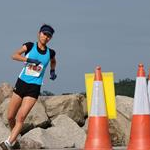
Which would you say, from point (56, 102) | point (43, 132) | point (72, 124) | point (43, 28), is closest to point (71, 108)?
point (56, 102)

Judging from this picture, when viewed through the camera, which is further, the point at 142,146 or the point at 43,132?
the point at 43,132

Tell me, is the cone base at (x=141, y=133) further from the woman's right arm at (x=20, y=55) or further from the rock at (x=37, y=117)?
the rock at (x=37, y=117)

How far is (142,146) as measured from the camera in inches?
312

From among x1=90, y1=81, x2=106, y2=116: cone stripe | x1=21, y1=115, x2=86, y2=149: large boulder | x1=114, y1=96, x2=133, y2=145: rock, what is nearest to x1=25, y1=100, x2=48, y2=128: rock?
x1=21, y1=115, x2=86, y2=149: large boulder

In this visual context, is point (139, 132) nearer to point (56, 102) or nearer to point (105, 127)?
point (105, 127)

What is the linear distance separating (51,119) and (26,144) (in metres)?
3.78

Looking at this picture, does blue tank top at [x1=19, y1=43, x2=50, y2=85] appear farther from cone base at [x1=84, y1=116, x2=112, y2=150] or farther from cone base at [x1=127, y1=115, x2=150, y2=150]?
cone base at [x1=127, y1=115, x2=150, y2=150]

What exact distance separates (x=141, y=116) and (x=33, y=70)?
1.58 metres

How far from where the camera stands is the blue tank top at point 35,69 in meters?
8.68

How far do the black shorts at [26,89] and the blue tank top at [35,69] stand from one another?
0.17 feet

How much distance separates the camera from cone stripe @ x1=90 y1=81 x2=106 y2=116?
26.1 feet

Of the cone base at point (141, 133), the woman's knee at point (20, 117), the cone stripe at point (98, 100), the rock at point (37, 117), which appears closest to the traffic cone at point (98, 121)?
the cone stripe at point (98, 100)

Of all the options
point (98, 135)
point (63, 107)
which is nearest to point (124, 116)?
point (63, 107)

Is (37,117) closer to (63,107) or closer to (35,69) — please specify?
(63,107)
